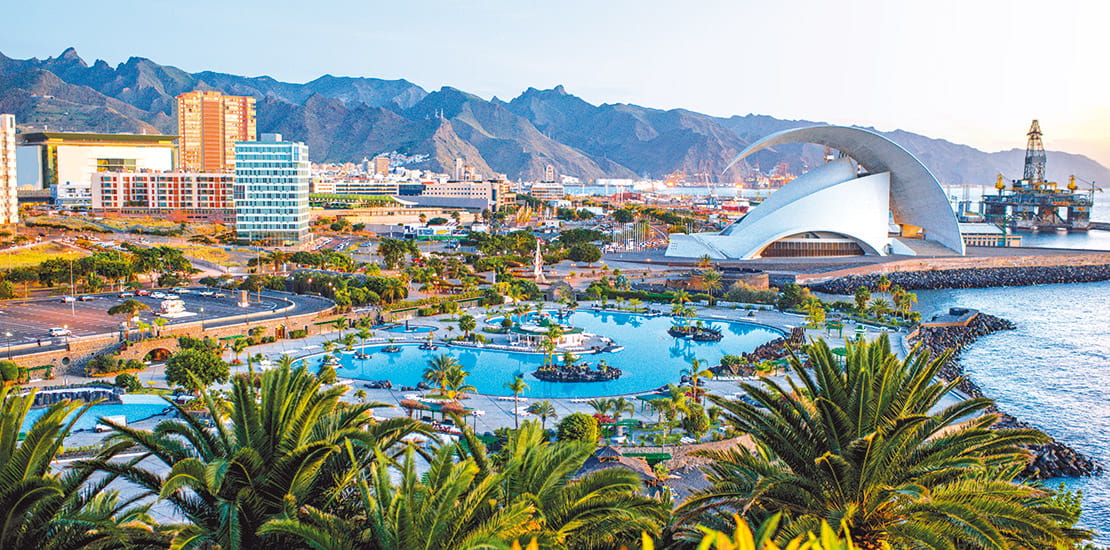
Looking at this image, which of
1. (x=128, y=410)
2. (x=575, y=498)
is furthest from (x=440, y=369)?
(x=575, y=498)

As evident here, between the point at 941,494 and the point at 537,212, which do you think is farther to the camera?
the point at 537,212

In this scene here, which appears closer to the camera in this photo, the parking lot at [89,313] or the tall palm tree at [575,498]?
the tall palm tree at [575,498]

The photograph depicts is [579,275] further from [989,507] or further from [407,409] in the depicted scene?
[989,507]

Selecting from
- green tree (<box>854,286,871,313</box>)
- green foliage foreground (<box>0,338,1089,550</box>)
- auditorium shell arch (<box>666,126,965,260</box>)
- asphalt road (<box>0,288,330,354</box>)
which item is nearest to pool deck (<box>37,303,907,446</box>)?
green tree (<box>854,286,871,313</box>)

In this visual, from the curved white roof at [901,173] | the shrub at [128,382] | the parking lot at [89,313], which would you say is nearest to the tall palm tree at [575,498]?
the shrub at [128,382]

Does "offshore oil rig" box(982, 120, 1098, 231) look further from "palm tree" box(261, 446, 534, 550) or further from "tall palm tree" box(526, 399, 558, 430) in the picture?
"palm tree" box(261, 446, 534, 550)

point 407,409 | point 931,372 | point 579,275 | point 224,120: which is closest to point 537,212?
point 224,120

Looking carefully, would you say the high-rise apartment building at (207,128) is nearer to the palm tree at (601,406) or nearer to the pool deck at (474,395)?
the pool deck at (474,395)

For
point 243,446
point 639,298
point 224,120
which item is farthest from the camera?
point 224,120
